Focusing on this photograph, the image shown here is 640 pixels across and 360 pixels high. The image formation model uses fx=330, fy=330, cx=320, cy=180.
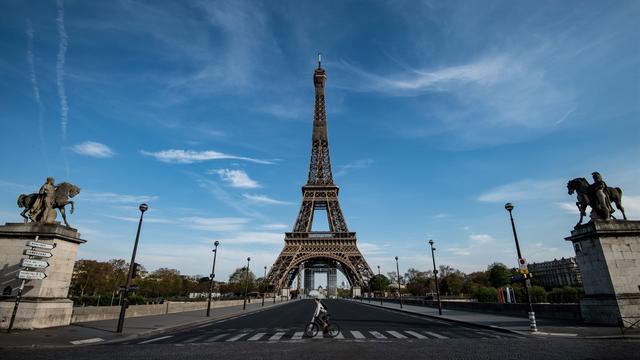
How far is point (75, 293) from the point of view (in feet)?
263

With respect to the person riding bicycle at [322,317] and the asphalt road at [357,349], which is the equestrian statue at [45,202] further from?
the person riding bicycle at [322,317]

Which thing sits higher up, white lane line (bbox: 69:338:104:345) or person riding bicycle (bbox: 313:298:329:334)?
person riding bicycle (bbox: 313:298:329:334)

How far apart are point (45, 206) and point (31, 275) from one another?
3883 millimetres

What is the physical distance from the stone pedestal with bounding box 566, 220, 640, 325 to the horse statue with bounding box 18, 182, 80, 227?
27.1 meters

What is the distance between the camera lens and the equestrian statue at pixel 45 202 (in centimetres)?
1670

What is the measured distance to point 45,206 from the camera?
16.8 m

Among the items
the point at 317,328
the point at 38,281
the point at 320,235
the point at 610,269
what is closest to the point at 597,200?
the point at 610,269

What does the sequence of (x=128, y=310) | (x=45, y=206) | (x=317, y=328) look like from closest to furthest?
1. (x=317, y=328)
2. (x=45, y=206)
3. (x=128, y=310)

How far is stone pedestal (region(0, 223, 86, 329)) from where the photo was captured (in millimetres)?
14820

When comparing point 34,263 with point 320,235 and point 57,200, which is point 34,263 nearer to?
point 57,200

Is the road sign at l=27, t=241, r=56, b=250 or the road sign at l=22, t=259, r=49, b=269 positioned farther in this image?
the road sign at l=27, t=241, r=56, b=250

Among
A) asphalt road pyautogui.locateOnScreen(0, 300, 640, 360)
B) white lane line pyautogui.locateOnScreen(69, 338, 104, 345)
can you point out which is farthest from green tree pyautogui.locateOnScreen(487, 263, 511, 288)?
white lane line pyautogui.locateOnScreen(69, 338, 104, 345)

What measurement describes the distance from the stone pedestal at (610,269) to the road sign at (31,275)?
25969 mm

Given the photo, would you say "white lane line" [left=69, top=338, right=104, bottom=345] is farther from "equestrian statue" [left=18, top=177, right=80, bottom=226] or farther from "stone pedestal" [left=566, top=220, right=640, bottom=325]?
"stone pedestal" [left=566, top=220, right=640, bottom=325]
